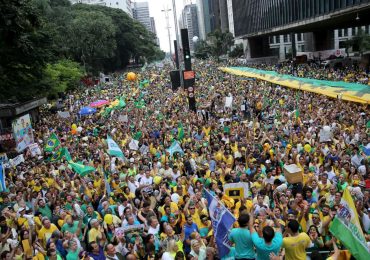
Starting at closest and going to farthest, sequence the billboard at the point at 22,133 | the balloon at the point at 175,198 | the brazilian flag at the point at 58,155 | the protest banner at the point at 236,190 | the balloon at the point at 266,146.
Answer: the protest banner at the point at 236,190 < the balloon at the point at 175,198 < the balloon at the point at 266,146 < the brazilian flag at the point at 58,155 < the billboard at the point at 22,133

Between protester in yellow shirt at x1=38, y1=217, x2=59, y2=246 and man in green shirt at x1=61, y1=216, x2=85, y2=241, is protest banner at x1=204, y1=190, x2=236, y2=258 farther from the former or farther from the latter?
protester in yellow shirt at x1=38, y1=217, x2=59, y2=246

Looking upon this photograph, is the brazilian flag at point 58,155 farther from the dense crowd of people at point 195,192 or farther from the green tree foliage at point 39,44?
the green tree foliage at point 39,44

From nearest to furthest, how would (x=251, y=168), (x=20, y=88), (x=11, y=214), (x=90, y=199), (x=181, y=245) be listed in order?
(x=181, y=245)
(x=11, y=214)
(x=90, y=199)
(x=251, y=168)
(x=20, y=88)

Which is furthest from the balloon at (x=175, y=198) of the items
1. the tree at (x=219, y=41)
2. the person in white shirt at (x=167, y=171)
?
the tree at (x=219, y=41)

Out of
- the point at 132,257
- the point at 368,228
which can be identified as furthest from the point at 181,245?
the point at 368,228

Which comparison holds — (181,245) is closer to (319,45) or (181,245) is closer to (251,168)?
(251,168)

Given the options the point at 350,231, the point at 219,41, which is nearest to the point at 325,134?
the point at 350,231
